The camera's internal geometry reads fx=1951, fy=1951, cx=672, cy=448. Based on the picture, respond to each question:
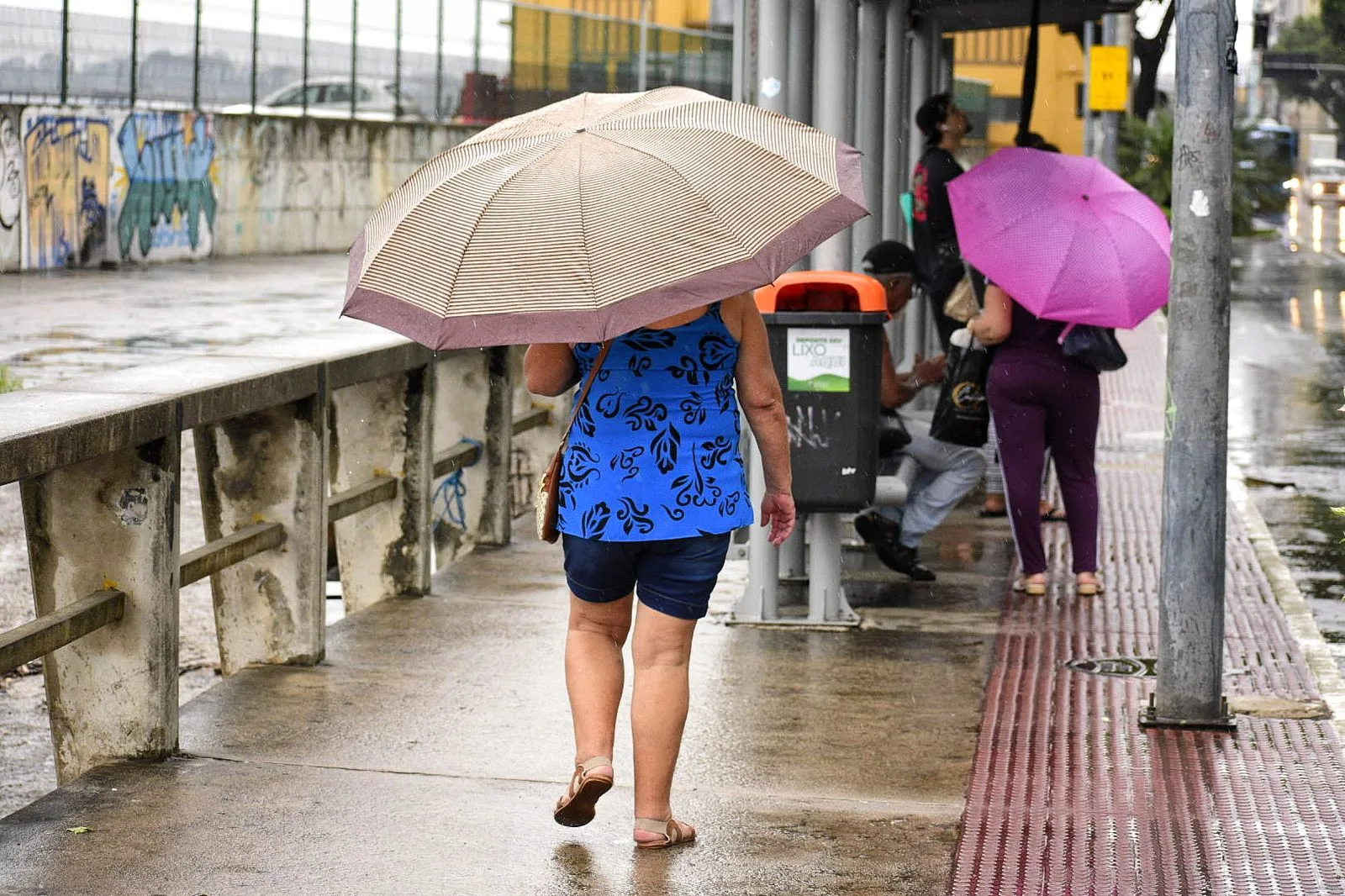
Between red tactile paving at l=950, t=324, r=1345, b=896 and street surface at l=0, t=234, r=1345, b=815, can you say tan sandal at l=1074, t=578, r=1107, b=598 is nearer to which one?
red tactile paving at l=950, t=324, r=1345, b=896

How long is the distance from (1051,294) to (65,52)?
59.3 feet

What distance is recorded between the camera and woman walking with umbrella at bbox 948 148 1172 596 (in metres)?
7.42

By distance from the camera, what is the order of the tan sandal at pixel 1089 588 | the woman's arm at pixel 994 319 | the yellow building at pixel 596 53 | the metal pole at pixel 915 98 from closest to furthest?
the woman's arm at pixel 994 319
the tan sandal at pixel 1089 588
the metal pole at pixel 915 98
the yellow building at pixel 596 53

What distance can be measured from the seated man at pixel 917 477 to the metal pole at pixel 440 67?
22532 mm

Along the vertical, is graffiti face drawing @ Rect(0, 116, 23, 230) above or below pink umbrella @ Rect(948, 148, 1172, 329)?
above

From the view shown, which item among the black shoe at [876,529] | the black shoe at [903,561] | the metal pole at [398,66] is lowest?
the black shoe at [903,561]

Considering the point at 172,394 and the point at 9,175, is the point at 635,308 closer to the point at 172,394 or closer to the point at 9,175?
the point at 172,394

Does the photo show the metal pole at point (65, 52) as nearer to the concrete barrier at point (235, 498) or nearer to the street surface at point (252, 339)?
the street surface at point (252, 339)

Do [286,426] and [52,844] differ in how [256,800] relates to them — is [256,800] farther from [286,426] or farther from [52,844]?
[286,426]

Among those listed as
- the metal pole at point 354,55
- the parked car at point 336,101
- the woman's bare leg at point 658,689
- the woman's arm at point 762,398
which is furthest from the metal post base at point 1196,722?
the metal pole at point 354,55

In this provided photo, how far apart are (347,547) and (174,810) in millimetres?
3037

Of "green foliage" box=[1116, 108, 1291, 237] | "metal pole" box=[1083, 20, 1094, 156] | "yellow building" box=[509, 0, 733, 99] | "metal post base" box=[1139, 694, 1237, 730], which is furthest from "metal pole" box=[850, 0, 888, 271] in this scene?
"green foliage" box=[1116, 108, 1291, 237]

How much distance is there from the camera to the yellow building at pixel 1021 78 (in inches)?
1481

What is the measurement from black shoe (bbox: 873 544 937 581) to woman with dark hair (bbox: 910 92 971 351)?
2181mm
